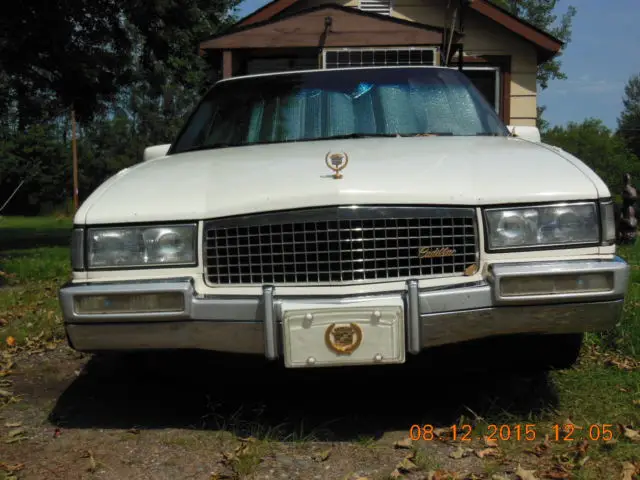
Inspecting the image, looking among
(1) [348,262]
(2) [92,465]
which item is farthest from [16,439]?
(1) [348,262]

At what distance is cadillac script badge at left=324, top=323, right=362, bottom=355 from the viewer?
2.51 metres

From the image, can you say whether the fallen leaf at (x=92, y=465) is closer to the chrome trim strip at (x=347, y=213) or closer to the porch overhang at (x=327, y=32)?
the chrome trim strip at (x=347, y=213)

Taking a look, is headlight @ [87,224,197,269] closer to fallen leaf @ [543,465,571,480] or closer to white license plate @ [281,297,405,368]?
white license plate @ [281,297,405,368]

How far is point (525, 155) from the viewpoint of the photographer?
302 centimetres

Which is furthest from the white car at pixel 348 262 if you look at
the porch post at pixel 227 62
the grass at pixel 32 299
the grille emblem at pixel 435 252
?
the porch post at pixel 227 62

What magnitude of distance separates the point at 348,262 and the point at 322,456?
73 centimetres

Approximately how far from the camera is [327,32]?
32.7ft

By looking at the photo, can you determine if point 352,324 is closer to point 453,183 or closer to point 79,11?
point 453,183

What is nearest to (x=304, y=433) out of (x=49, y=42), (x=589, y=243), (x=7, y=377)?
(x=589, y=243)

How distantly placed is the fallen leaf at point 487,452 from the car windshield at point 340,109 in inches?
67.1

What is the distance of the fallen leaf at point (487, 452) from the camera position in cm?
261

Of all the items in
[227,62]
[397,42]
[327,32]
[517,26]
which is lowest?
[227,62]

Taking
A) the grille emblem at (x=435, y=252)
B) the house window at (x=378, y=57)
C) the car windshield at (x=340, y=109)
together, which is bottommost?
the grille emblem at (x=435, y=252)

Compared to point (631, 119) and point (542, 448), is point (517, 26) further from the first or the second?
point (631, 119)
